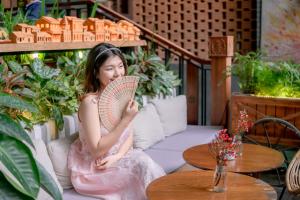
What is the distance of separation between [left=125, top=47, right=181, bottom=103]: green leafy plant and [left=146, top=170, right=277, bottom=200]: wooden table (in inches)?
65.6

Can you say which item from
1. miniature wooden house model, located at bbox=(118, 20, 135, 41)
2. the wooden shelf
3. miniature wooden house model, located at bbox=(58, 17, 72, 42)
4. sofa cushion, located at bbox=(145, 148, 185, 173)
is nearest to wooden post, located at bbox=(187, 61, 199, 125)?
miniature wooden house model, located at bbox=(118, 20, 135, 41)

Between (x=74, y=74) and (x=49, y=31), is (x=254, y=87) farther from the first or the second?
(x=49, y=31)

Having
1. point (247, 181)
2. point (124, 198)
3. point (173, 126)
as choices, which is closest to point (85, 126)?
point (124, 198)

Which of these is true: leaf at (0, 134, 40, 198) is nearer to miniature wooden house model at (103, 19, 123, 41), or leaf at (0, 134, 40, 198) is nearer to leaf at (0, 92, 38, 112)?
leaf at (0, 92, 38, 112)

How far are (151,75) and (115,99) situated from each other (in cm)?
169

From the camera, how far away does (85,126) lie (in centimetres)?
241

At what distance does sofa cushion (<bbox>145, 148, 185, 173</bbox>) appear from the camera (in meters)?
3.24

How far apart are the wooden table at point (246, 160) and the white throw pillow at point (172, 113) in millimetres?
916

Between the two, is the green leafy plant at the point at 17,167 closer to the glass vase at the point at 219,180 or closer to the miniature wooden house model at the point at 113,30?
the glass vase at the point at 219,180

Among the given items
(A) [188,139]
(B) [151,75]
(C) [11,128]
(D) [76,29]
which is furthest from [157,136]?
(C) [11,128]

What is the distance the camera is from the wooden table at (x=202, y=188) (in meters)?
2.06

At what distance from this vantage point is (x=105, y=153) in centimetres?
249

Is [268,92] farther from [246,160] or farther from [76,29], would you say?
[76,29]

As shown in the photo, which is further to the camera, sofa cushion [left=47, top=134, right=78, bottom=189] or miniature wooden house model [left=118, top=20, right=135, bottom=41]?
miniature wooden house model [left=118, top=20, right=135, bottom=41]
